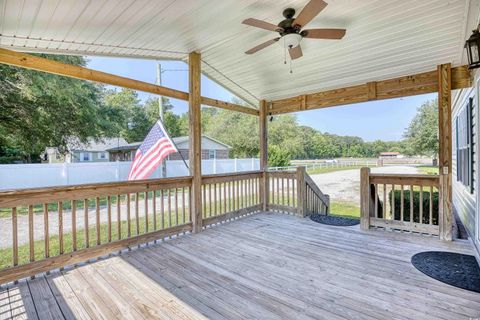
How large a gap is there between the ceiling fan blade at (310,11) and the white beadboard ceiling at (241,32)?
0.33 metres

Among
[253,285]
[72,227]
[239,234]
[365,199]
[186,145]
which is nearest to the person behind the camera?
[253,285]

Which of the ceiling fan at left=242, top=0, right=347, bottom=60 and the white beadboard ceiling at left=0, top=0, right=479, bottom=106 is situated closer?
the white beadboard ceiling at left=0, top=0, right=479, bottom=106

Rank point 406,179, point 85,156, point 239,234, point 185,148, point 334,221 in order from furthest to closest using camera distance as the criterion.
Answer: point 85,156, point 185,148, point 334,221, point 239,234, point 406,179

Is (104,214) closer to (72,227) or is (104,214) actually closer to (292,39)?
(72,227)

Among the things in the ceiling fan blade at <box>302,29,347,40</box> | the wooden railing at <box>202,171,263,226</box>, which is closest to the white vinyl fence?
the wooden railing at <box>202,171,263,226</box>

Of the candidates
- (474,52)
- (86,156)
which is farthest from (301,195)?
(86,156)

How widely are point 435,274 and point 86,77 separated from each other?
479 centimetres

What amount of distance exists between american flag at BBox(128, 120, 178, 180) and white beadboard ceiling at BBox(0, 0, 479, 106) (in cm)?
134

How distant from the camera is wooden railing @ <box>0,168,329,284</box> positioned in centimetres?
282

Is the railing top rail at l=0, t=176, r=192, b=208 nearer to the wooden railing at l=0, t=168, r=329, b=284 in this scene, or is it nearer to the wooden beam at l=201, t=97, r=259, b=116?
the wooden railing at l=0, t=168, r=329, b=284

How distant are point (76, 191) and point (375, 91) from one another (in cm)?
519

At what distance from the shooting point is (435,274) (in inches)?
107

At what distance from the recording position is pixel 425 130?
12.2 meters

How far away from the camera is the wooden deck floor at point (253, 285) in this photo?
2.11 m
